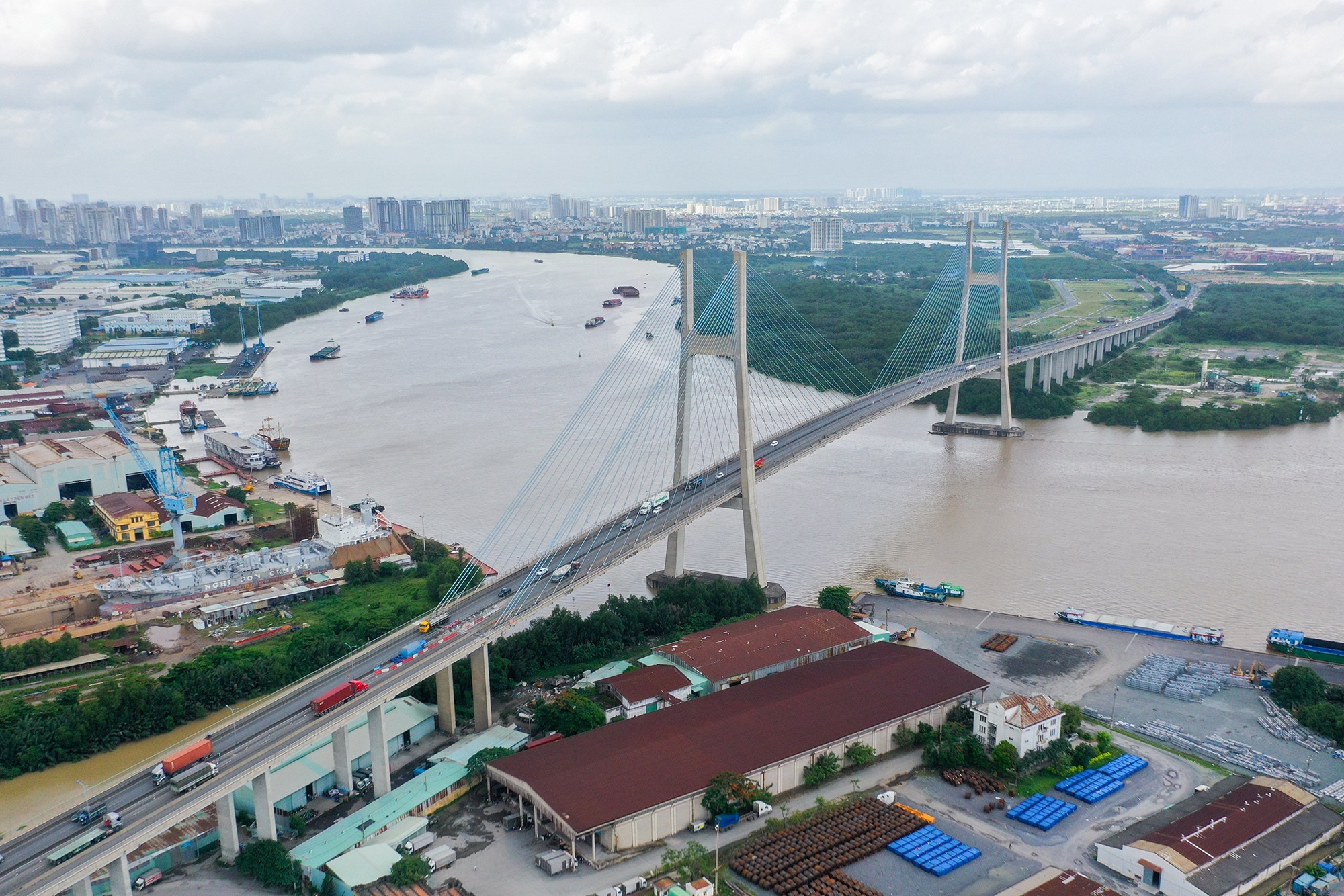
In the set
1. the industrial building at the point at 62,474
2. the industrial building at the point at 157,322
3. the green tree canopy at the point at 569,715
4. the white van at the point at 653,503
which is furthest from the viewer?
the industrial building at the point at 157,322

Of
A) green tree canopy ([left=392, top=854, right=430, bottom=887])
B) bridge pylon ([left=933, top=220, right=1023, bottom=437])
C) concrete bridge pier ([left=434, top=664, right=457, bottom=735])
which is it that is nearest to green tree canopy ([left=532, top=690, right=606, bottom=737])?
concrete bridge pier ([left=434, top=664, right=457, bottom=735])

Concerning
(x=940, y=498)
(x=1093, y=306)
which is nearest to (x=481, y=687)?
(x=940, y=498)

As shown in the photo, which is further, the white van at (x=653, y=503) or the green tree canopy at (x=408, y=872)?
the white van at (x=653, y=503)

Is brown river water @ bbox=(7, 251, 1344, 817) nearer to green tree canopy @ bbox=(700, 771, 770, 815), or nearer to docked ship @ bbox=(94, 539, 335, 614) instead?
docked ship @ bbox=(94, 539, 335, 614)

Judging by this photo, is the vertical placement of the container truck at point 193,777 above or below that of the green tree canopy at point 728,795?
above

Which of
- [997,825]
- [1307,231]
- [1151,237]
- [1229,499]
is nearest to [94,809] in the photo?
[997,825]

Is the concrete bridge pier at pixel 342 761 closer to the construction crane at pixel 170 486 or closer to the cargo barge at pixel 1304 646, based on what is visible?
the construction crane at pixel 170 486

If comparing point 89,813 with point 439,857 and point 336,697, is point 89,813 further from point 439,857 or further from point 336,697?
point 439,857

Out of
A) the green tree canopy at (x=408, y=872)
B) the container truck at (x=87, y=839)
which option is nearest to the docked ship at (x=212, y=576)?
the container truck at (x=87, y=839)

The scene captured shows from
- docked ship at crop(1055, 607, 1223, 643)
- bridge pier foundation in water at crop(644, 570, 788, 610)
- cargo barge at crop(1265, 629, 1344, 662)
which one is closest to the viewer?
cargo barge at crop(1265, 629, 1344, 662)
